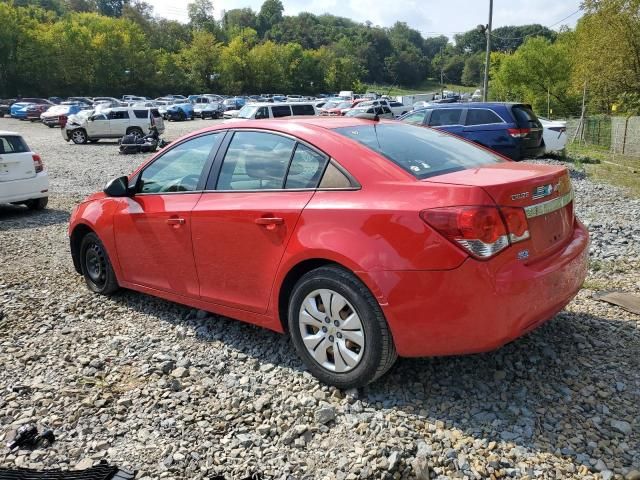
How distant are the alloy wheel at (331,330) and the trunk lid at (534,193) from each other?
890 mm

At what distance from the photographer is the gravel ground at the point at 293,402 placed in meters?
2.82

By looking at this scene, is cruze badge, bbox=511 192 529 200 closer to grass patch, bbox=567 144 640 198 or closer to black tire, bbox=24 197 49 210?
grass patch, bbox=567 144 640 198

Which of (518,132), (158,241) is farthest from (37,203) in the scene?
(518,132)

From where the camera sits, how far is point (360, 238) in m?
3.12

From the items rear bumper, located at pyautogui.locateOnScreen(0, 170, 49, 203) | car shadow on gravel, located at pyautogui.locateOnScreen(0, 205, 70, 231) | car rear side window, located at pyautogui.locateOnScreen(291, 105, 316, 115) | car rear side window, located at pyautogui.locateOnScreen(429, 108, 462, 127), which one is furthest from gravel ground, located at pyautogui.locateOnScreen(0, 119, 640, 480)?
car rear side window, located at pyautogui.locateOnScreen(291, 105, 316, 115)

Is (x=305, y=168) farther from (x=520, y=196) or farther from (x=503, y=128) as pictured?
(x=503, y=128)

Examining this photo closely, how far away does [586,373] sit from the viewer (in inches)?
137

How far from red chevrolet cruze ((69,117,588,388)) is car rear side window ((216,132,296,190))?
0.01m

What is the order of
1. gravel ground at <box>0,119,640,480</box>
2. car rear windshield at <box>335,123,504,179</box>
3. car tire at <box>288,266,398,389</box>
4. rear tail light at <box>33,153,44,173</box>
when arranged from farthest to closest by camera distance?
rear tail light at <box>33,153,44,173</box> < car rear windshield at <box>335,123,504,179</box> < car tire at <box>288,266,398,389</box> < gravel ground at <box>0,119,640,480</box>

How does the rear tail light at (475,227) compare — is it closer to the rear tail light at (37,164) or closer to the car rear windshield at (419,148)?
the car rear windshield at (419,148)

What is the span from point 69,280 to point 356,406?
3925 mm

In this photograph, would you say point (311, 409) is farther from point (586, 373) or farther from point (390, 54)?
point (390, 54)

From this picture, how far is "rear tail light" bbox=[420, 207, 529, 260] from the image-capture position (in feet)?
9.38

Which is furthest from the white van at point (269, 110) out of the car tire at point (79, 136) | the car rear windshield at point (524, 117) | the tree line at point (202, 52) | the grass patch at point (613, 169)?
the tree line at point (202, 52)
